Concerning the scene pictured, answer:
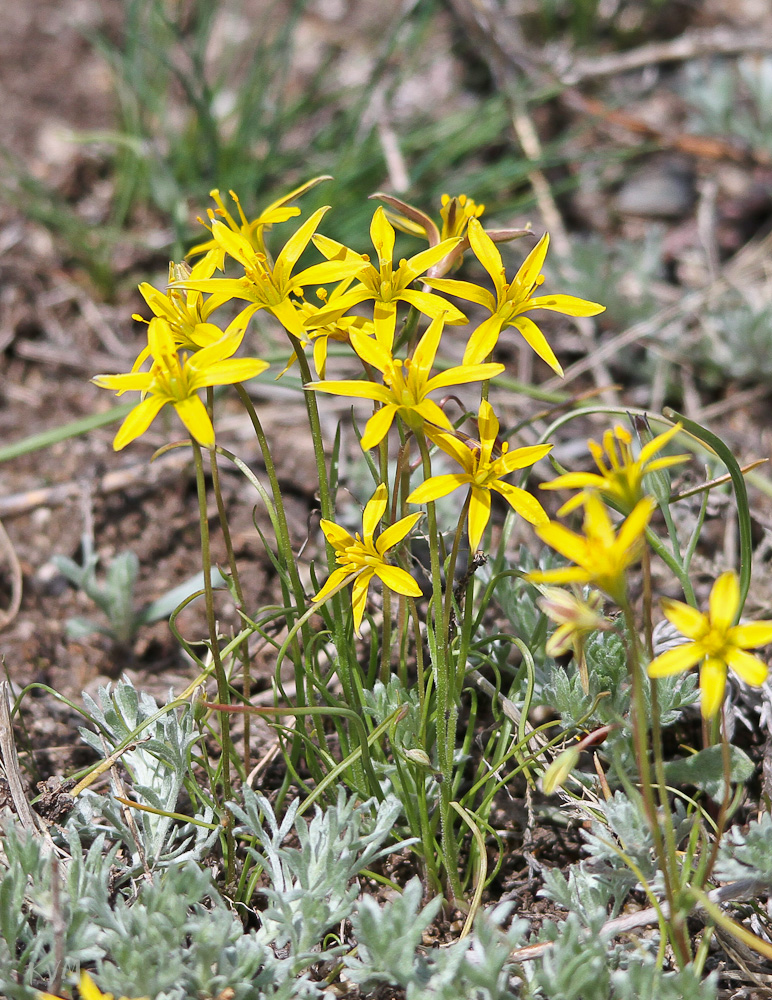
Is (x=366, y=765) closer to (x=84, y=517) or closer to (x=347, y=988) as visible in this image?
(x=347, y=988)

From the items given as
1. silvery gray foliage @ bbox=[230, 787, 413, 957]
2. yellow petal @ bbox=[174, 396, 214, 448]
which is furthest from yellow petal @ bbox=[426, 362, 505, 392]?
silvery gray foliage @ bbox=[230, 787, 413, 957]

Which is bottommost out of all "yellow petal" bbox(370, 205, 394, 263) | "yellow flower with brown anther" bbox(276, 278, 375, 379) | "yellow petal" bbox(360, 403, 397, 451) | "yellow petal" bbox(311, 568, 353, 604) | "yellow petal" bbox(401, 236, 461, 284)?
"yellow petal" bbox(311, 568, 353, 604)

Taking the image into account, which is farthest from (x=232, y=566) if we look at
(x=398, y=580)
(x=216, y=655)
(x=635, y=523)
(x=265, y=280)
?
(x=635, y=523)

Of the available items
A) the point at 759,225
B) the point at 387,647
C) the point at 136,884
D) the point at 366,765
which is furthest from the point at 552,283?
the point at 136,884

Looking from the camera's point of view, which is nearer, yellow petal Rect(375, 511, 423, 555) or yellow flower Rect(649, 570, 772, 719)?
yellow flower Rect(649, 570, 772, 719)

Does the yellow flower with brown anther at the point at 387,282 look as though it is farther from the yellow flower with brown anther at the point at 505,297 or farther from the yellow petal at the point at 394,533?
the yellow petal at the point at 394,533

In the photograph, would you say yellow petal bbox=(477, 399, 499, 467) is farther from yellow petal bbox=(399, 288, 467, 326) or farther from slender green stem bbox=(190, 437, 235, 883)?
slender green stem bbox=(190, 437, 235, 883)

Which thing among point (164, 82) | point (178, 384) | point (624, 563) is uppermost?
point (164, 82)
